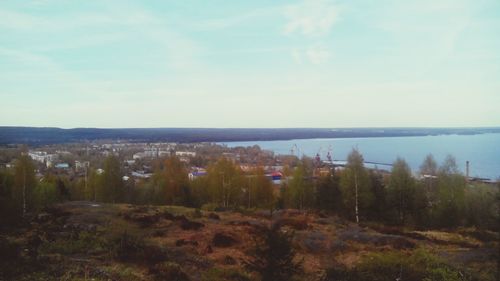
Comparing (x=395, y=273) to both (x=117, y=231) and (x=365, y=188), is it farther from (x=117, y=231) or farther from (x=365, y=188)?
(x=365, y=188)

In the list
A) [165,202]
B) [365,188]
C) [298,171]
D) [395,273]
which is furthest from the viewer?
[165,202]

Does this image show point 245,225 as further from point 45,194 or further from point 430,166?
point 430,166

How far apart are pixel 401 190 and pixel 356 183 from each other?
5.68 m

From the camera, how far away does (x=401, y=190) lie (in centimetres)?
4038

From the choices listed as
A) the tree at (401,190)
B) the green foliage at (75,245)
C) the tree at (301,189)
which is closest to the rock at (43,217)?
the green foliage at (75,245)

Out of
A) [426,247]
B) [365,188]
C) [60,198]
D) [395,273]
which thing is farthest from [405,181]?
[60,198]

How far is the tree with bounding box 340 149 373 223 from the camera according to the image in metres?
38.5

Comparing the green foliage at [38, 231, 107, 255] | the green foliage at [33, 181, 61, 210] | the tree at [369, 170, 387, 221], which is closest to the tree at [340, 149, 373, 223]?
the tree at [369, 170, 387, 221]

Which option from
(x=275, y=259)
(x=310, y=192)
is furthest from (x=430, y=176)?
(x=275, y=259)

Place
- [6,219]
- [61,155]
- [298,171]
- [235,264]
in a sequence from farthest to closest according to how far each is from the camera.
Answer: [61,155] < [298,171] < [6,219] < [235,264]

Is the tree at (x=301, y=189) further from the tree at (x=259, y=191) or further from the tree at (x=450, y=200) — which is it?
the tree at (x=450, y=200)

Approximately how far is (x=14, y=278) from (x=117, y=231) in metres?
9.64

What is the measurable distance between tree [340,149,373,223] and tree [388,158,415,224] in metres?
3.16

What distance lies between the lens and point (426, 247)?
2170 cm
